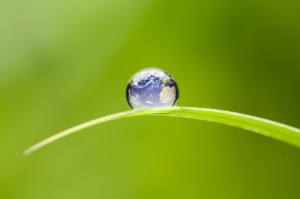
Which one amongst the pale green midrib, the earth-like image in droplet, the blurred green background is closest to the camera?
the pale green midrib

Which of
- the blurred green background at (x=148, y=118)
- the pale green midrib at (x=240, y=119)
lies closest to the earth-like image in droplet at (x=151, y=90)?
the pale green midrib at (x=240, y=119)

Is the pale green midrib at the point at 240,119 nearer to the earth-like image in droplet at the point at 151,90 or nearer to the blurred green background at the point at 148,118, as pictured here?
the earth-like image in droplet at the point at 151,90

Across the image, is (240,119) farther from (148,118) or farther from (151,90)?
(148,118)

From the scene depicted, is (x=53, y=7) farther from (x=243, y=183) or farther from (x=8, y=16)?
(x=243, y=183)

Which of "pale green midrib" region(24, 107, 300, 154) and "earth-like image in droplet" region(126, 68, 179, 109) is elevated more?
"earth-like image in droplet" region(126, 68, 179, 109)

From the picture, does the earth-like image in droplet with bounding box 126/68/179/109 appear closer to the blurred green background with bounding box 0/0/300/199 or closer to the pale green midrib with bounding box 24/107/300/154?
the pale green midrib with bounding box 24/107/300/154

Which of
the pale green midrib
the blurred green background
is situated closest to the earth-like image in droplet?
the pale green midrib

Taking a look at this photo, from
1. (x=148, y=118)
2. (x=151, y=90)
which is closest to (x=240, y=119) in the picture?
(x=151, y=90)
